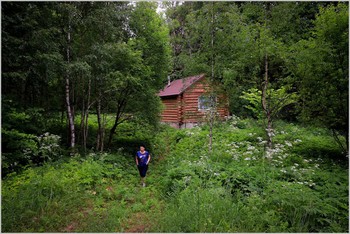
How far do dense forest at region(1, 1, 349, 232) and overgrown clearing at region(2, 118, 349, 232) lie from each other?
38mm

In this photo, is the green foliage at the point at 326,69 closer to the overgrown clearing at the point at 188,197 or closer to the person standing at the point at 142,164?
the overgrown clearing at the point at 188,197

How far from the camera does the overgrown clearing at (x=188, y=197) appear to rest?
5.46m

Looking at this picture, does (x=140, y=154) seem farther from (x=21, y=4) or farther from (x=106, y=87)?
(x=21, y=4)

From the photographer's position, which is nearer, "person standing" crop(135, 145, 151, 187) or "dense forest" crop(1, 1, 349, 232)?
"dense forest" crop(1, 1, 349, 232)

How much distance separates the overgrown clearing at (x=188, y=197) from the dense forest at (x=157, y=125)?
0.13 feet

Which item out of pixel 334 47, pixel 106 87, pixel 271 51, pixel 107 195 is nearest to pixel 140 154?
pixel 107 195

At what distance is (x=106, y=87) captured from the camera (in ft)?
36.4

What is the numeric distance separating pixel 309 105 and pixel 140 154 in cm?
800

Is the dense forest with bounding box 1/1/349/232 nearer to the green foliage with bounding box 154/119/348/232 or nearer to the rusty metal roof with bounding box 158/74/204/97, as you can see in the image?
the green foliage with bounding box 154/119/348/232

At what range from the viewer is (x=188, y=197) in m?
6.42

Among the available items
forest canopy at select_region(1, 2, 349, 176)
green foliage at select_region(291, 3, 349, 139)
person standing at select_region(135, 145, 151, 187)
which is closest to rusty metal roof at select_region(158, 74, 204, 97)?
forest canopy at select_region(1, 2, 349, 176)

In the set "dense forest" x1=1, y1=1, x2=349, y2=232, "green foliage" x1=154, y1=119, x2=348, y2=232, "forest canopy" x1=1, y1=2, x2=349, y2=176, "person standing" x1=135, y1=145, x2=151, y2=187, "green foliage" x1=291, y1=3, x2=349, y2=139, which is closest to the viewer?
"green foliage" x1=154, y1=119, x2=348, y2=232

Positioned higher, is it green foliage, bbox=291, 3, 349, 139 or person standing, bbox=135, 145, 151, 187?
green foliage, bbox=291, 3, 349, 139

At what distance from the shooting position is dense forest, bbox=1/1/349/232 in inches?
228
